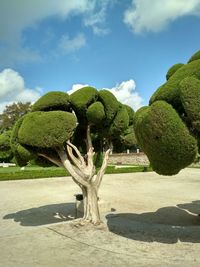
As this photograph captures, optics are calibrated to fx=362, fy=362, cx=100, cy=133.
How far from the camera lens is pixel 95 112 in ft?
32.0

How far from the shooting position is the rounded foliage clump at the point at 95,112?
978 cm

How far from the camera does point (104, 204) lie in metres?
12.8

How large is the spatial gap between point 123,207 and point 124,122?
4.63 meters

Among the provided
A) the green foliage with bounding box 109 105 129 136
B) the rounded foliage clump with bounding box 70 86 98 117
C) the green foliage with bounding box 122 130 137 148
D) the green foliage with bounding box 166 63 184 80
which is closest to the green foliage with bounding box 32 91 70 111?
the rounded foliage clump with bounding box 70 86 98 117

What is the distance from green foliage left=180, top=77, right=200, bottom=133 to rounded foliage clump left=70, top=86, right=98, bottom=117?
3928 millimetres

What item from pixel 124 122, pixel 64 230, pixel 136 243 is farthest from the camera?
pixel 124 122

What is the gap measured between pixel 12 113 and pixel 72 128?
63.0 metres

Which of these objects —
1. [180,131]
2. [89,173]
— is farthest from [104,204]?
[180,131]

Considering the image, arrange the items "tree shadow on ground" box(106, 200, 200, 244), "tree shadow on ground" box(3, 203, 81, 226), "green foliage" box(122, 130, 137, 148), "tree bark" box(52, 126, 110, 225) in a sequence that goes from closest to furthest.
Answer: "tree shadow on ground" box(106, 200, 200, 244)
"tree bark" box(52, 126, 110, 225)
"tree shadow on ground" box(3, 203, 81, 226)
"green foliage" box(122, 130, 137, 148)

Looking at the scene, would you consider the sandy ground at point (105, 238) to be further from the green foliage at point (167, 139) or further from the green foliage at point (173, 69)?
the green foliage at point (173, 69)

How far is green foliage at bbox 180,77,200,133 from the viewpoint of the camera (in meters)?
6.30

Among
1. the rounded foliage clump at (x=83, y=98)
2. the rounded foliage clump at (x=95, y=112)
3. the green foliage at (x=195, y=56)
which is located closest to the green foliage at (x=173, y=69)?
the green foliage at (x=195, y=56)

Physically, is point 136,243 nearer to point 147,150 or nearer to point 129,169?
point 147,150

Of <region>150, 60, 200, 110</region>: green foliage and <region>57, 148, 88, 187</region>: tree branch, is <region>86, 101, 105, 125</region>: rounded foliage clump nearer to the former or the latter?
<region>57, 148, 88, 187</region>: tree branch
